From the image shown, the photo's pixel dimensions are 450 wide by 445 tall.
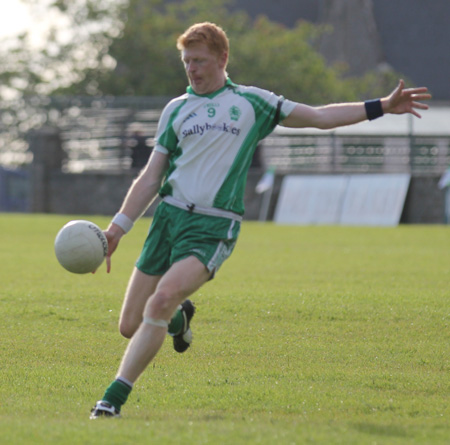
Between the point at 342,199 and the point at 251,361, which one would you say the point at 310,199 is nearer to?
the point at 342,199

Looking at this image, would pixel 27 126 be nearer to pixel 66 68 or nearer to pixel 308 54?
pixel 66 68

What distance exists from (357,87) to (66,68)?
1469cm

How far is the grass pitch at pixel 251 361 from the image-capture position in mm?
6035

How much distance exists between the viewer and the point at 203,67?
6.72m

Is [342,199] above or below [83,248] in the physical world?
below

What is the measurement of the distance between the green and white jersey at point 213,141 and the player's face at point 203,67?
60 millimetres

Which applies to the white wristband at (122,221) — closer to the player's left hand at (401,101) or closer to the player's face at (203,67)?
the player's face at (203,67)

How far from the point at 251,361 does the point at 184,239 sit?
7.27 ft

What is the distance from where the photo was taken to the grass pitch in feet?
19.8

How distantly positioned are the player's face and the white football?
1038mm

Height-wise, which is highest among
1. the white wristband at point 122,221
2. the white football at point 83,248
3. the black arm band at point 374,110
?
the black arm band at point 374,110

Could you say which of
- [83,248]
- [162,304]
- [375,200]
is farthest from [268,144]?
[162,304]

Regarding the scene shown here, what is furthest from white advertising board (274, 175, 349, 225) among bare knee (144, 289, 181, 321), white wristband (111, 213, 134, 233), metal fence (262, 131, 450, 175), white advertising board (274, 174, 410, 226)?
bare knee (144, 289, 181, 321)

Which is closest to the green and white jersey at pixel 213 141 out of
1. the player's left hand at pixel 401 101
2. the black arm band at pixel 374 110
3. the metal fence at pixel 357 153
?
the black arm band at pixel 374 110
